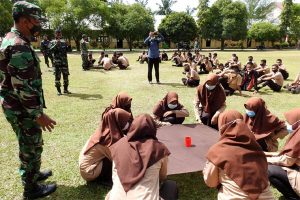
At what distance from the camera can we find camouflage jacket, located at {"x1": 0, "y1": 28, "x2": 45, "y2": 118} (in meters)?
3.25

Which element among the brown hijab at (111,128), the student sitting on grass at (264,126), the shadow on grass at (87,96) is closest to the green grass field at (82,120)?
the shadow on grass at (87,96)

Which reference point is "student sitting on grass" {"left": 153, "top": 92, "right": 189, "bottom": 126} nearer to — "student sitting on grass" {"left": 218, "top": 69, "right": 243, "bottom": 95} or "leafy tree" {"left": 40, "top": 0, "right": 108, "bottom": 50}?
"student sitting on grass" {"left": 218, "top": 69, "right": 243, "bottom": 95}

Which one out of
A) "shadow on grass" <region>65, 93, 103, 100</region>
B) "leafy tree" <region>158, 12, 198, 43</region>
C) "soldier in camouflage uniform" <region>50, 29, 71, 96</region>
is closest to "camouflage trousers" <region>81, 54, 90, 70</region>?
"shadow on grass" <region>65, 93, 103, 100</region>

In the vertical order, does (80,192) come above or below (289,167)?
below

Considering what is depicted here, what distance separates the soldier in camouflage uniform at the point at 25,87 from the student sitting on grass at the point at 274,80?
30.6ft

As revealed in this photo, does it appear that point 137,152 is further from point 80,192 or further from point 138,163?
point 80,192

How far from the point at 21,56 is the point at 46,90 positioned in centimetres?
786

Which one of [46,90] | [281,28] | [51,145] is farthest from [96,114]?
[281,28]

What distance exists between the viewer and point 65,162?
4973 mm

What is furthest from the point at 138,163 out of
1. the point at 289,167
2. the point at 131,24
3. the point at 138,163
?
the point at 131,24

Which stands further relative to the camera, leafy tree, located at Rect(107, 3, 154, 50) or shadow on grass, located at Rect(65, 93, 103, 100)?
leafy tree, located at Rect(107, 3, 154, 50)

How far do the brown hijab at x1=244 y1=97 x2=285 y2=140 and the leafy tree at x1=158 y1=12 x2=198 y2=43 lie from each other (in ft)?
117

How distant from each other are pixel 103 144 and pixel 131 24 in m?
35.4

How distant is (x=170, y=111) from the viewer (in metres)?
6.06
